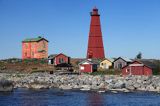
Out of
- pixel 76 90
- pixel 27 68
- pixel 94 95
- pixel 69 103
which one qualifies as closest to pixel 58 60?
pixel 27 68

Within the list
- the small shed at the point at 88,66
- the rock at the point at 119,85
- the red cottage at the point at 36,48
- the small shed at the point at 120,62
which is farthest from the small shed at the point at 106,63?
the rock at the point at 119,85

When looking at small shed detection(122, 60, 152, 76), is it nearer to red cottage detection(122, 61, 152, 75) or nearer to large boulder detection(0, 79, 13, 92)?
red cottage detection(122, 61, 152, 75)

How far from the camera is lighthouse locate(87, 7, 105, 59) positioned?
266 feet

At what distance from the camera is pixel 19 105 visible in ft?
118

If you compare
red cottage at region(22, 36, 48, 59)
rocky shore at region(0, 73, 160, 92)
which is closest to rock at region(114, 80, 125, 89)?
rocky shore at region(0, 73, 160, 92)

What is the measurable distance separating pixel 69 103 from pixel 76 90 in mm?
10825

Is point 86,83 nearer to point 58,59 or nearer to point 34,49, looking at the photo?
point 58,59

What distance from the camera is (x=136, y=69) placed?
223ft

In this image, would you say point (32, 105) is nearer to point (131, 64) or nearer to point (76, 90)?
point (76, 90)

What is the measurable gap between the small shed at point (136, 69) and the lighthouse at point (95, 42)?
13161 millimetres

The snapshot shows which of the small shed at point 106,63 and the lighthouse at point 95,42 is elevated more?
the lighthouse at point 95,42

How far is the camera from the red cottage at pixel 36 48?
93062 mm

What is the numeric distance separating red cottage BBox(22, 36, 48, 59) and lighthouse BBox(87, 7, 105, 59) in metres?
14.8

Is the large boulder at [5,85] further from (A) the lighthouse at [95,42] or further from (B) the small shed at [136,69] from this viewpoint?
(A) the lighthouse at [95,42]
